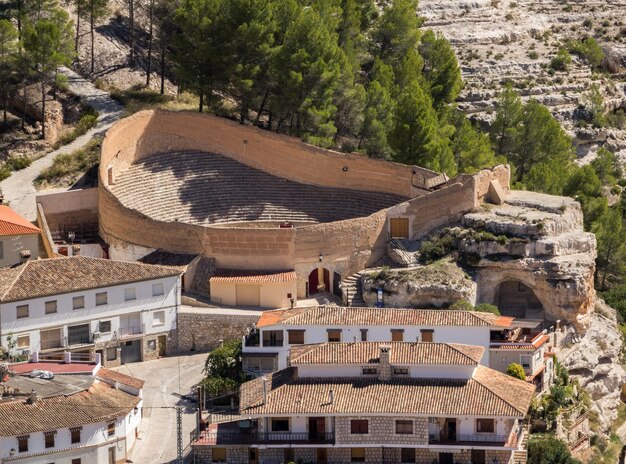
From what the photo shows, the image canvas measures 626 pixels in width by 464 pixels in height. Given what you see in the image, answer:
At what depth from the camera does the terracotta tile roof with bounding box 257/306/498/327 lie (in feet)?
221

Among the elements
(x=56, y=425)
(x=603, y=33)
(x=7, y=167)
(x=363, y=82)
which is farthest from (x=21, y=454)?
(x=603, y=33)

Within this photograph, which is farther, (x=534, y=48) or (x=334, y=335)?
(x=534, y=48)

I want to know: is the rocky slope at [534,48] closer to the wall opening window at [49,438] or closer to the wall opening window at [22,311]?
the wall opening window at [22,311]

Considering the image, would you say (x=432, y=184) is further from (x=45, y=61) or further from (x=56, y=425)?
(x=56, y=425)

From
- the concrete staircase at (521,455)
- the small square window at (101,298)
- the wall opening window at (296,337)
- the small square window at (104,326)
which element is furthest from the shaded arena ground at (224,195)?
the concrete staircase at (521,455)

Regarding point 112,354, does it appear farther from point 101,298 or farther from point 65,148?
Result: point 65,148

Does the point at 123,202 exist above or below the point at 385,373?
above

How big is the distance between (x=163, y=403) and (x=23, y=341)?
6.29 meters

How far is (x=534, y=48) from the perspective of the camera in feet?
386

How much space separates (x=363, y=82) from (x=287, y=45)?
12.9 m

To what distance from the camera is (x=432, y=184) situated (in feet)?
260

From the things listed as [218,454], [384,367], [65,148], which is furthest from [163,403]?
[65,148]

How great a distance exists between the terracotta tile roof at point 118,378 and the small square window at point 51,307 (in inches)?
172

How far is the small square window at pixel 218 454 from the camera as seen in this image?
61969 millimetres
